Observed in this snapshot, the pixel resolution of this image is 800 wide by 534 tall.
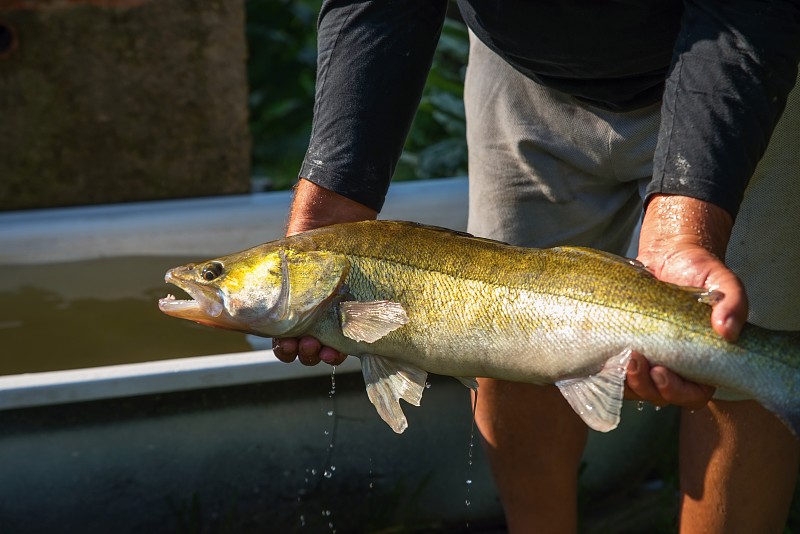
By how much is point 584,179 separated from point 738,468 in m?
0.85

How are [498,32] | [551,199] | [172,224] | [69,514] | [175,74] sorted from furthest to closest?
1. [175,74]
2. [172,224]
3. [69,514]
4. [551,199]
5. [498,32]

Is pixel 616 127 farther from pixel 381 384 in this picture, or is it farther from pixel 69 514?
pixel 69 514

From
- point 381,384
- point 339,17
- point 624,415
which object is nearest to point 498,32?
point 339,17

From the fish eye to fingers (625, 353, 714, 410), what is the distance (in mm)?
979

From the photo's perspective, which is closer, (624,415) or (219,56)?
(624,415)

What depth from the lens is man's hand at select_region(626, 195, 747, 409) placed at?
2.03m

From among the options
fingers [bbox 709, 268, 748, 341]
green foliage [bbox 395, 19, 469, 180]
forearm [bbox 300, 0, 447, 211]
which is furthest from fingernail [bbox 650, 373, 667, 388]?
green foliage [bbox 395, 19, 469, 180]

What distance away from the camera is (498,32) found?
2568 mm

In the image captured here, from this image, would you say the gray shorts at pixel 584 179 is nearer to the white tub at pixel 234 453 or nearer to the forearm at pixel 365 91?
the forearm at pixel 365 91

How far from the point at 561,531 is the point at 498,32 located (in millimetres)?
1432

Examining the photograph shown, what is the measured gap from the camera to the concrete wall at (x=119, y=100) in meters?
4.96

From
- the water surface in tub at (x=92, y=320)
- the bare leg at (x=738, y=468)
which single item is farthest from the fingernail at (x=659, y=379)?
the water surface in tub at (x=92, y=320)

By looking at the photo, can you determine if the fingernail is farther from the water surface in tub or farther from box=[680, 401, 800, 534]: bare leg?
the water surface in tub

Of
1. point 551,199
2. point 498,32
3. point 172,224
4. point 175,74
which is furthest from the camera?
point 175,74
